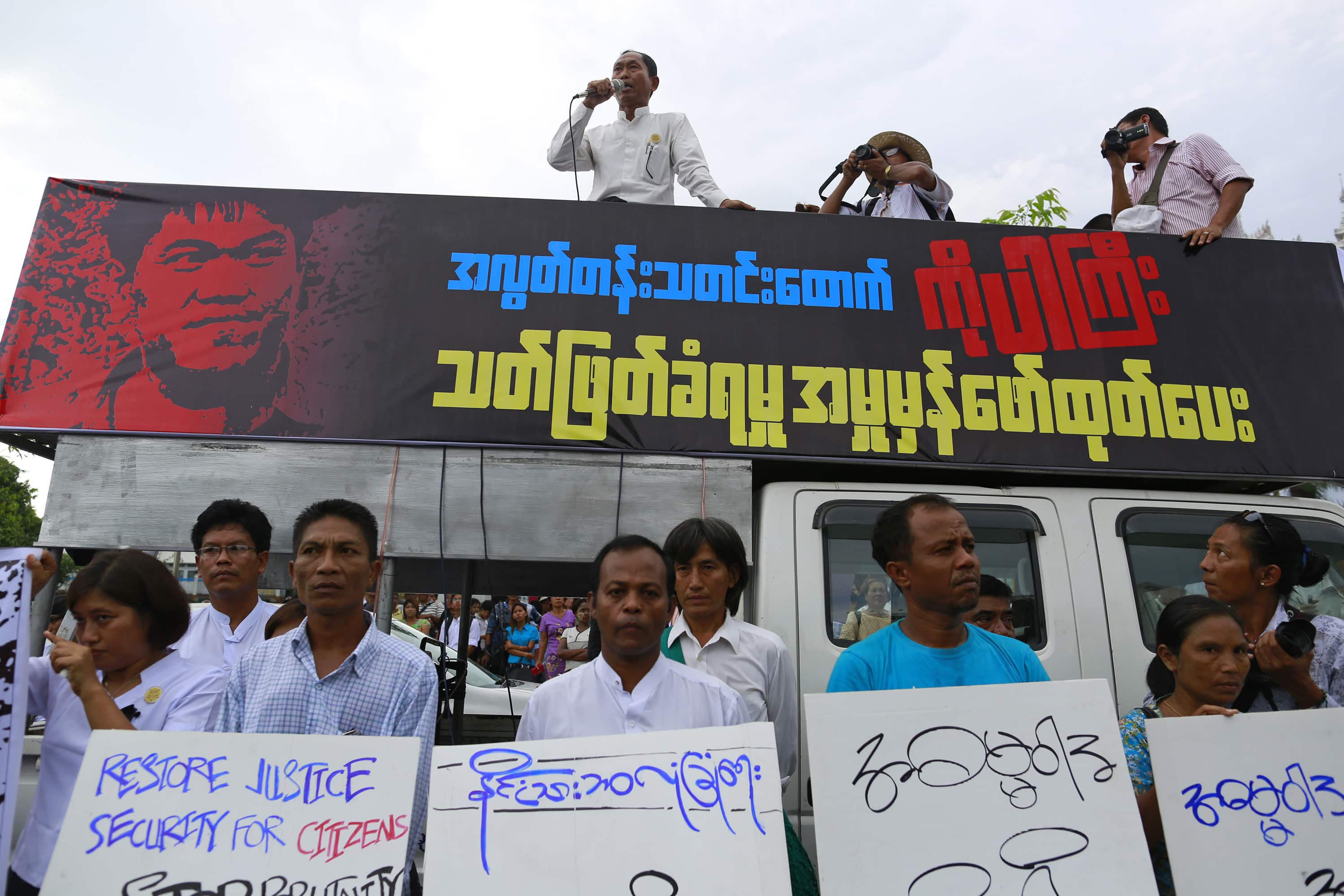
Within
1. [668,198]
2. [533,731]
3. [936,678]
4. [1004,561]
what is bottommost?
[533,731]

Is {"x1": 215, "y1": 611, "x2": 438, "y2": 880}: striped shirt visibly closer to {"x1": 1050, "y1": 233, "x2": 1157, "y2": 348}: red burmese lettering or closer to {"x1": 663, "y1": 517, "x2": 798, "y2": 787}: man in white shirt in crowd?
{"x1": 663, "y1": 517, "x2": 798, "y2": 787}: man in white shirt in crowd

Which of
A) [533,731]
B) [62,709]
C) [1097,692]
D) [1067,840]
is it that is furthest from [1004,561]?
[62,709]

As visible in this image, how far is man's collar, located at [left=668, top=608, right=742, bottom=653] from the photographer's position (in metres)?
2.80

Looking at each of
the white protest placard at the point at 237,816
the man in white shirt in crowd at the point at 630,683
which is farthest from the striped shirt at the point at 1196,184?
the white protest placard at the point at 237,816

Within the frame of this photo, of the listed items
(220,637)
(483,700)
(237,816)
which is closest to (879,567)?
(237,816)

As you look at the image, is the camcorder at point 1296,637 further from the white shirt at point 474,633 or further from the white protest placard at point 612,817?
the white shirt at point 474,633

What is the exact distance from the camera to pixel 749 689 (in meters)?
2.72

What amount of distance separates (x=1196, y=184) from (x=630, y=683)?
3987mm

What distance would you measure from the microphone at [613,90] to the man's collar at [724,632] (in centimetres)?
301

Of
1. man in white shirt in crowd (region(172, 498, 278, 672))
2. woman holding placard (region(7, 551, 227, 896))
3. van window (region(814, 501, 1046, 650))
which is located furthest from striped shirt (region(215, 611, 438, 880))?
van window (region(814, 501, 1046, 650))

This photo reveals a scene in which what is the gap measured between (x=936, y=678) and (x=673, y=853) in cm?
99

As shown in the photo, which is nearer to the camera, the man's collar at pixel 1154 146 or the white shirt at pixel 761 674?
the white shirt at pixel 761 674

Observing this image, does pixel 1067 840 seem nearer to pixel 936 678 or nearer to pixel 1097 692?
pixel 1097 692

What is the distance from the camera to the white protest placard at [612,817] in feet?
5.32
